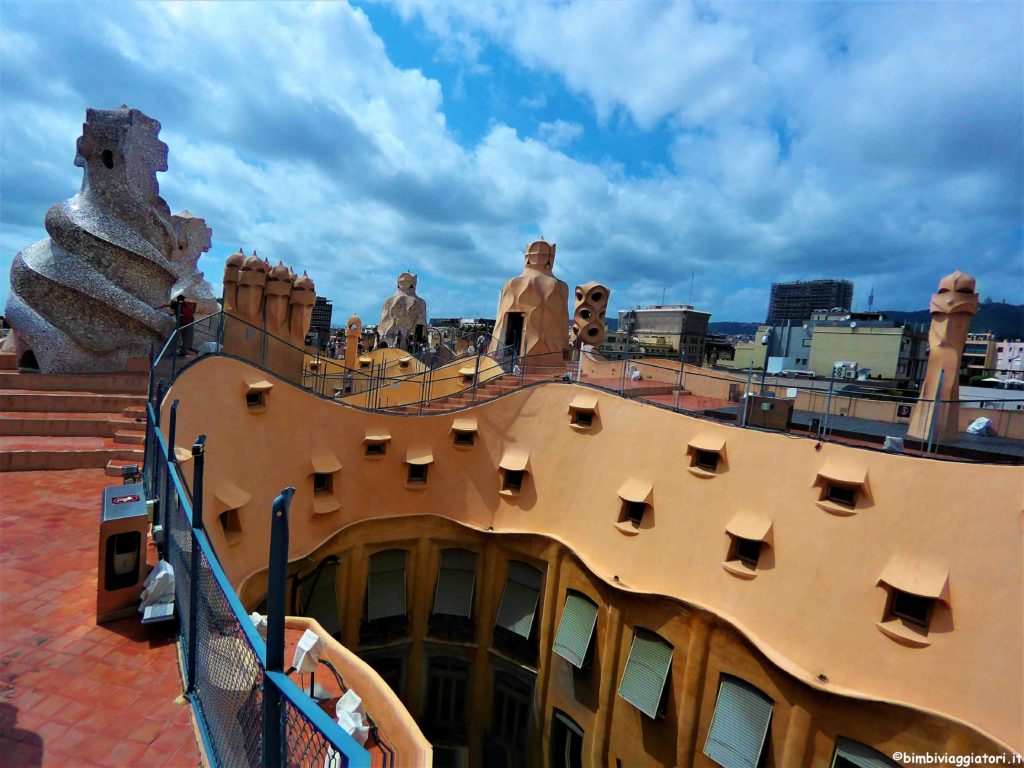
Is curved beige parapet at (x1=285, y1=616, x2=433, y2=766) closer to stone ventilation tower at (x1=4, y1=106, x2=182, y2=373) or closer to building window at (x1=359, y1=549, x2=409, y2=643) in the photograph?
building window at (x1=359, y1=549, x2=409, y2=643)

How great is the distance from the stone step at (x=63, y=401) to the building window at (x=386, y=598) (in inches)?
303

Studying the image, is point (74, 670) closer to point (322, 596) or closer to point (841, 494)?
point (322, 596)

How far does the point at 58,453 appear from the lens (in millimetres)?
9453

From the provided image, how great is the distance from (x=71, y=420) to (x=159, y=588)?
342 inches

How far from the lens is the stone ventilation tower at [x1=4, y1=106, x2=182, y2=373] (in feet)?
42.2

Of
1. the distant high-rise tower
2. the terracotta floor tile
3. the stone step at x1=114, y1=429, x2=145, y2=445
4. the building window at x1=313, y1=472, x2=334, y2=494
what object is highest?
the distant high-rise tower

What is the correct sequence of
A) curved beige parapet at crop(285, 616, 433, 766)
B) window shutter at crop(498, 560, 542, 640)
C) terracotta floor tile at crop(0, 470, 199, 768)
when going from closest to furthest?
terracotta floor tile at crop(0, 470, 199, 768)
curved beige parapet at crop(285, 616, 433, 766)
window shutter at crop(498, 560, 542, 640)

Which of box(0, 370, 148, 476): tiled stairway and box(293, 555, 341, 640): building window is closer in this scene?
box(0, 370, 148, 476): tiled stairway

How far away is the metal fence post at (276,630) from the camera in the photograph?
2.41 metres

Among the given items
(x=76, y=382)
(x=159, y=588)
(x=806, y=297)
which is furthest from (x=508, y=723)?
(x=806, y=297)

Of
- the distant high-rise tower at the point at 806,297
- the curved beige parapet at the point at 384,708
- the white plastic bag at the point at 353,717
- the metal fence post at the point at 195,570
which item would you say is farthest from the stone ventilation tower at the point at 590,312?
the distant high-rise tower at the point at 806,297

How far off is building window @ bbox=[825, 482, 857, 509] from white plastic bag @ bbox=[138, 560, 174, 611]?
10.5 meters

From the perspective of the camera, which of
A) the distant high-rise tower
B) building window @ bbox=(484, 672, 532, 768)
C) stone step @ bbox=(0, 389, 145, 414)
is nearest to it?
stone step @ bbox=(0, 389, 145, 414)

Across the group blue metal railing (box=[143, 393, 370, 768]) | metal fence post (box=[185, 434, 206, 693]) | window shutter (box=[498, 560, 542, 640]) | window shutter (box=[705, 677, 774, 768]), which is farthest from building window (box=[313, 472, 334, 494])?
window shutter (box=[705, 677, 774, 768])
